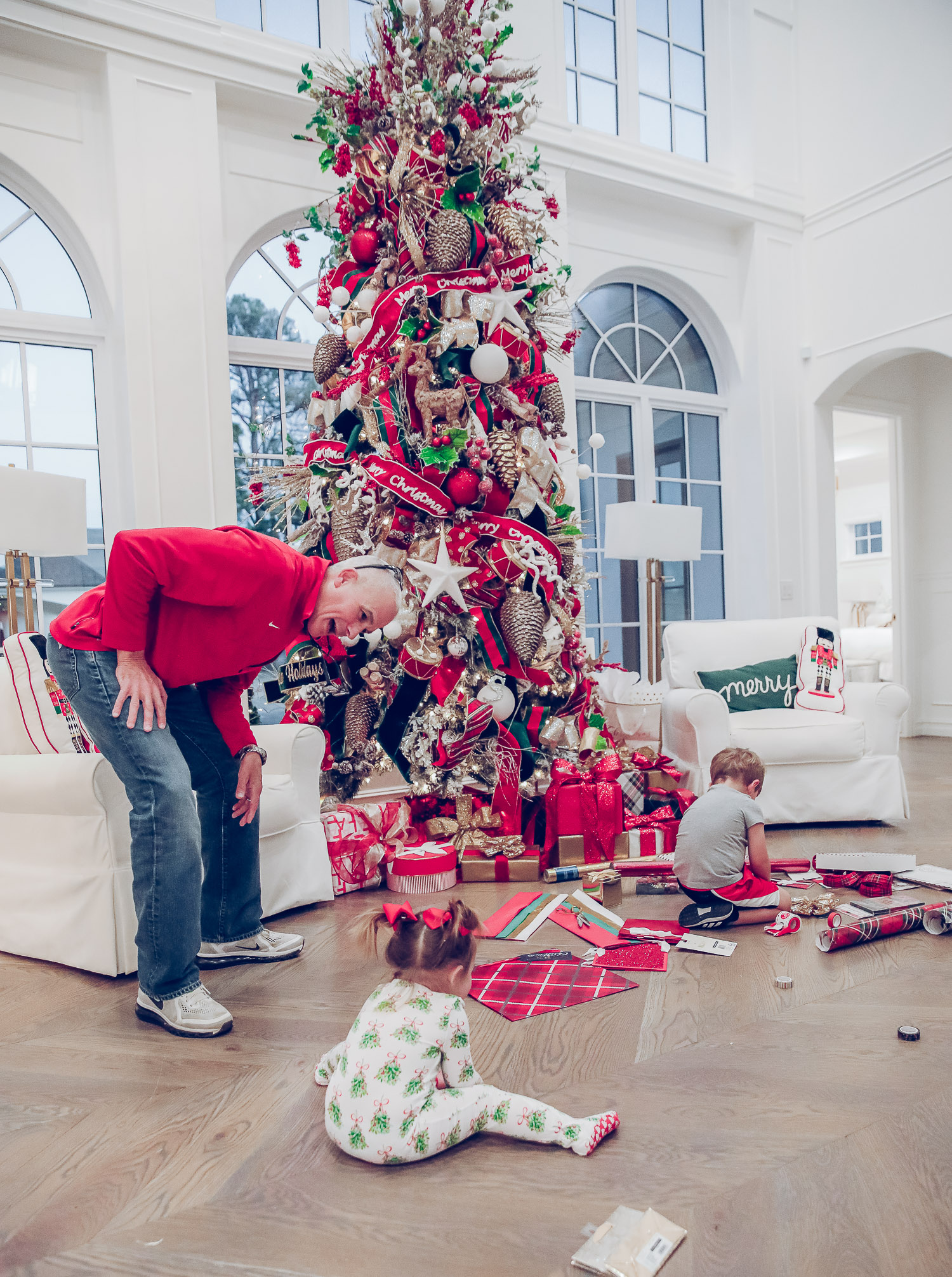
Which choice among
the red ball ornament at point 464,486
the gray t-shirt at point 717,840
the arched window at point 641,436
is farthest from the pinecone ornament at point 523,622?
the arched window at point 641,436

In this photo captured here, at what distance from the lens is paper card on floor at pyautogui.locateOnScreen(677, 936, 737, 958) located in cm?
232

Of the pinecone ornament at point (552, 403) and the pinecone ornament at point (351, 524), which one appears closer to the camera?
the pinecone ornament at point (351, 524)

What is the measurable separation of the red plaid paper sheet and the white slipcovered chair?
779mm

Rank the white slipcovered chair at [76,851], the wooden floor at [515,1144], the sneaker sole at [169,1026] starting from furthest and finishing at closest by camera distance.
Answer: the white slipcovered chair at [76,851]
the sneaker sole at [169,1026]
the wooden floor at [515,1144]

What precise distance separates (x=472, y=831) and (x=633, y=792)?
630mm

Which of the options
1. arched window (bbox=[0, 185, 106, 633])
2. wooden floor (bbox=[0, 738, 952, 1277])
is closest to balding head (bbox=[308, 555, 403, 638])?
wooden floor (bbox=[0, 738, 952, 1277])

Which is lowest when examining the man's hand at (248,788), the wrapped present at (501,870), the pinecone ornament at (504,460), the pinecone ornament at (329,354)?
the wrapped present at (501,870)

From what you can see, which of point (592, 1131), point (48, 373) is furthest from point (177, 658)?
point (48, 373)

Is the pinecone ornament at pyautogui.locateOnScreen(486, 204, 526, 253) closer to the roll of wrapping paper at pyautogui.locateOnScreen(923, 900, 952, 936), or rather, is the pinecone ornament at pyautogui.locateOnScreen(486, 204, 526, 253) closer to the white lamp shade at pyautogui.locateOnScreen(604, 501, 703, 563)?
the white lamp shade at pyautogui.locateOnScreen(604, 501, 703, 563)

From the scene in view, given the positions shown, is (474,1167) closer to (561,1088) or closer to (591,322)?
(561,1088)

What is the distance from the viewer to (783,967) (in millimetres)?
2207

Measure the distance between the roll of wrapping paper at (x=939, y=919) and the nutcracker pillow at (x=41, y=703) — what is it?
2.29 m

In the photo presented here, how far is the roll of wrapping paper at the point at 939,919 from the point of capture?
2.39 metres

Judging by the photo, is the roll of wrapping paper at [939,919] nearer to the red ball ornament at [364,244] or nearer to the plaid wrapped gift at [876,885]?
the plaid wrapped gift at [876,885]
